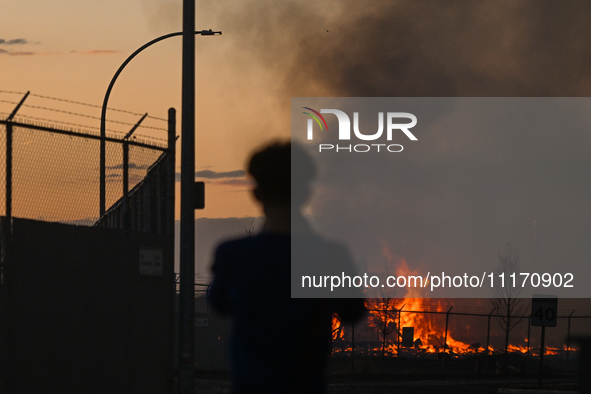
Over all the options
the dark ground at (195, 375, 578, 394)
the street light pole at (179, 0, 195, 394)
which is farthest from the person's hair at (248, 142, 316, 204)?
the dark ground at (195, 375, 578, 394)

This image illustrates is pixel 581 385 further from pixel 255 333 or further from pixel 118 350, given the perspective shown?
pixel 118 350

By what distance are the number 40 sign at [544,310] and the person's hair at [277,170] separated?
20.4m

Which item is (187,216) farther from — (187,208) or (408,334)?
(408,334)

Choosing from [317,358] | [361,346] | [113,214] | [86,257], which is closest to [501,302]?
[361,346]

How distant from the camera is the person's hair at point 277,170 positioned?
4.08 m

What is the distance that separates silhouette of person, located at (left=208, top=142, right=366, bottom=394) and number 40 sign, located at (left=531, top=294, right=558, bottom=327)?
2044 cm

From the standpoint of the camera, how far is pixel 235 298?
4.02 metres

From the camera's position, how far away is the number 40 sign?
23.3 m

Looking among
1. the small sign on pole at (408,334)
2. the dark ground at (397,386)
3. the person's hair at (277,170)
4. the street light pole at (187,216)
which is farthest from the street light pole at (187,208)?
the small sign on pole at (408,334)

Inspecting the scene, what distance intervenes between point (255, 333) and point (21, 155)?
538 centimetres

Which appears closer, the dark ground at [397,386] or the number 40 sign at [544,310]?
the dark ground at [397,386]

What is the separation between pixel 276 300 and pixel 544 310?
68.6ft

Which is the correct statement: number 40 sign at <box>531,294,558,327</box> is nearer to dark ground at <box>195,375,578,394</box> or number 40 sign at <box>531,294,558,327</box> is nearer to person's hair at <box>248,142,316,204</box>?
dark ground at <box>195,375,578,394</box>

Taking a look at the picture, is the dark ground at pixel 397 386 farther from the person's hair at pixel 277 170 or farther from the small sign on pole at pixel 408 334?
the person's hair at pixel 277 170
